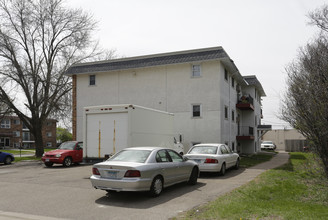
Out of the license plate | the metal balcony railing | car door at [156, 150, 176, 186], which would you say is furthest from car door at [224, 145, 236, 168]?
the metal balcony railing

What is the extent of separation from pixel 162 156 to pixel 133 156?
928 millimetres

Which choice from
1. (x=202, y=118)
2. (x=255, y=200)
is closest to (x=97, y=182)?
(x=255, y=200)

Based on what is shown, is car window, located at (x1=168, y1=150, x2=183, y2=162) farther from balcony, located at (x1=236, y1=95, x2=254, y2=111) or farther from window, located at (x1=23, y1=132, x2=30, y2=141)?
window, located at (x1=23, y1=132, x2=30, y2=141)

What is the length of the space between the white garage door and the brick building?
49.0m

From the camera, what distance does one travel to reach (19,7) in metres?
27.6

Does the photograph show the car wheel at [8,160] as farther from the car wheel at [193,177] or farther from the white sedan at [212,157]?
the car wheel at [193,177]

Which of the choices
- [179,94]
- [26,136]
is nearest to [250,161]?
[179,94]

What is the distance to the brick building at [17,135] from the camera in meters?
66.2

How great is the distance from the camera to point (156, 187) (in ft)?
29.0

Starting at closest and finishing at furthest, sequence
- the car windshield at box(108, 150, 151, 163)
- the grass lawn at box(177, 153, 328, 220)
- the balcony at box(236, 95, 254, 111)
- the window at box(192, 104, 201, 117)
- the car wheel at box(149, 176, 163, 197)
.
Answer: the grass lawn at box(177, 153, 328, 220), the car wheel at box(149, 176, 163, 197), the car windshield at box(108, 150, 151, 163), the window at box(192, 104, 201, 117), the balcony at box(236, 95, 254, 111)

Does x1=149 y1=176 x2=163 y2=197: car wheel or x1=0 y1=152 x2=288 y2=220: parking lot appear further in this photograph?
x1=149 y1=176 x2=163 y2=197: car wheel

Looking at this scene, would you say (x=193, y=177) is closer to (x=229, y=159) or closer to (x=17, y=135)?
(x=229, y=159)

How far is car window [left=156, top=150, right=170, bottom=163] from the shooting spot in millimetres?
9402

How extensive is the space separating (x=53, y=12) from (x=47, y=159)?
51.5 feet
